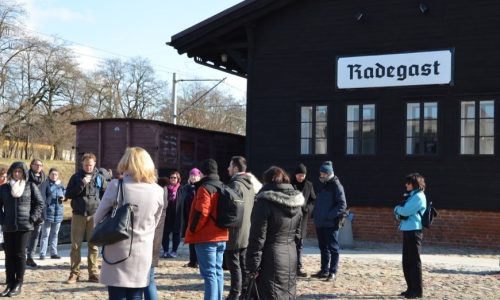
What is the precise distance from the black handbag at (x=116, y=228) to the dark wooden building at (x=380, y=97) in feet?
36.1

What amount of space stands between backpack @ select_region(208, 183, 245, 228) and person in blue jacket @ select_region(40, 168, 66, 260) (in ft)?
17.5

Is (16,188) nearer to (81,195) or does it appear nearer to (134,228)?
(81,195)

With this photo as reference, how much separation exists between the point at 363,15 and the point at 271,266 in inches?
419

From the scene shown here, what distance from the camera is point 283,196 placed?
6207 mm

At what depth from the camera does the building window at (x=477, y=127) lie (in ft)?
47.1

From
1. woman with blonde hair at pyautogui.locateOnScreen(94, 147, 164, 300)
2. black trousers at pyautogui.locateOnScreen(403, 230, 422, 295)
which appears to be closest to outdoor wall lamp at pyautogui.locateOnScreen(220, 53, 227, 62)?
black trousers at pyautogui.locateOnScreen(403, 230, 422, 295)

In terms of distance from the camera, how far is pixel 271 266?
6.16 metres

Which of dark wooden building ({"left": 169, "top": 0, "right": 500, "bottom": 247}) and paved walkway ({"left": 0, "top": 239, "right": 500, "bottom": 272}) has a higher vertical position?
dark wooden building ({"left": 169, "top": 0, "right": 500, "bottom": 247})

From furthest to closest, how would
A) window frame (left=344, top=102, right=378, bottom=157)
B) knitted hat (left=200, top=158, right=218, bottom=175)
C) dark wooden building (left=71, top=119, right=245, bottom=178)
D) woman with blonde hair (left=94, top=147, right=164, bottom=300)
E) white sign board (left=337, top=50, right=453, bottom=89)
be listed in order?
dark wooden building (left=71, top=119, right=245, bottom=178), window frame (left=344, top=102, right=378, bottom=157), white sign board (left=337, top=50, right=453, bottom=89), knitted hat (left=200, top=158, right=218, bottom=175), woman with blonde hair (left=94, top=147, right=164, bottom=300)

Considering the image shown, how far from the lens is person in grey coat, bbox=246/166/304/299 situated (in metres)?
6.09

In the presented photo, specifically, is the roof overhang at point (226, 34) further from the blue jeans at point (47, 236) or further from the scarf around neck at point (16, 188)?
the scarf around neck at point (16, 188)

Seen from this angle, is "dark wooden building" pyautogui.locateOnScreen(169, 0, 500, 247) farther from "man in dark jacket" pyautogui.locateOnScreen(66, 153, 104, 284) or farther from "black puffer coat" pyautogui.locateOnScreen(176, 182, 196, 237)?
"man in dark jacket" pyautogui.locateOnScreen(66, 153, 104, 284)

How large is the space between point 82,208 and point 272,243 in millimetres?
4007

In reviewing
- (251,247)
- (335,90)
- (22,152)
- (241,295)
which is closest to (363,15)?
(335,90)
